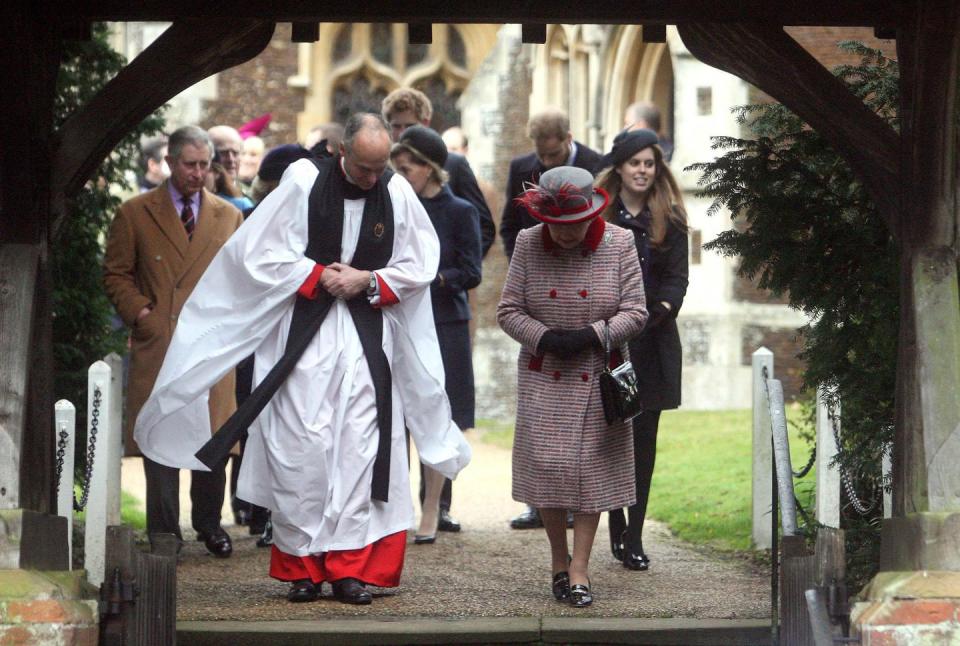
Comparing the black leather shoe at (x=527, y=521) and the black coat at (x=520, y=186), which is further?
the black leather shoe at (x=527, y=521)

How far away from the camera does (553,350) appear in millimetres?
8227

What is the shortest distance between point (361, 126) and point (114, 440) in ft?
9.24

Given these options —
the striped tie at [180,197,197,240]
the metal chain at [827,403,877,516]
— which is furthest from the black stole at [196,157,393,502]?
the metal chain at [827,403,877,516]

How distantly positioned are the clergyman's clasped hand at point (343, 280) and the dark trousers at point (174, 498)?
1685 millimetres

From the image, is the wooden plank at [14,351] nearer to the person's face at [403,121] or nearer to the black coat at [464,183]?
the person's face at [403,121]

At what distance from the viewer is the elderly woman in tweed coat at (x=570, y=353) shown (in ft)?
26.9

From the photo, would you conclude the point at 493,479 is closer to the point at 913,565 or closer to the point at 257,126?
the point at 257,126

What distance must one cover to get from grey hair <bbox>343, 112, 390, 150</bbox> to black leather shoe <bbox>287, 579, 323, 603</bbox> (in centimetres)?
201

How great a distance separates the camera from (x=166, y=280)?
1002 centimetres

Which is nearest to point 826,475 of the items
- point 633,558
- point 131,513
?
point 633,558

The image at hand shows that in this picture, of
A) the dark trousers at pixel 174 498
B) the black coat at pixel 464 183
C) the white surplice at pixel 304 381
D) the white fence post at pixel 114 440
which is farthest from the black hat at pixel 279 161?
the white surplice at pixel 304 381

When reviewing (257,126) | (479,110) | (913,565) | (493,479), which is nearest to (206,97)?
(479,110)

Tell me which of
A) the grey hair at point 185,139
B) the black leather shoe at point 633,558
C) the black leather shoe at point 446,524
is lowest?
the black leather shoe at point 633,558

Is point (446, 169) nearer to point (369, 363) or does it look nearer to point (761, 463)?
point (761, 463)
